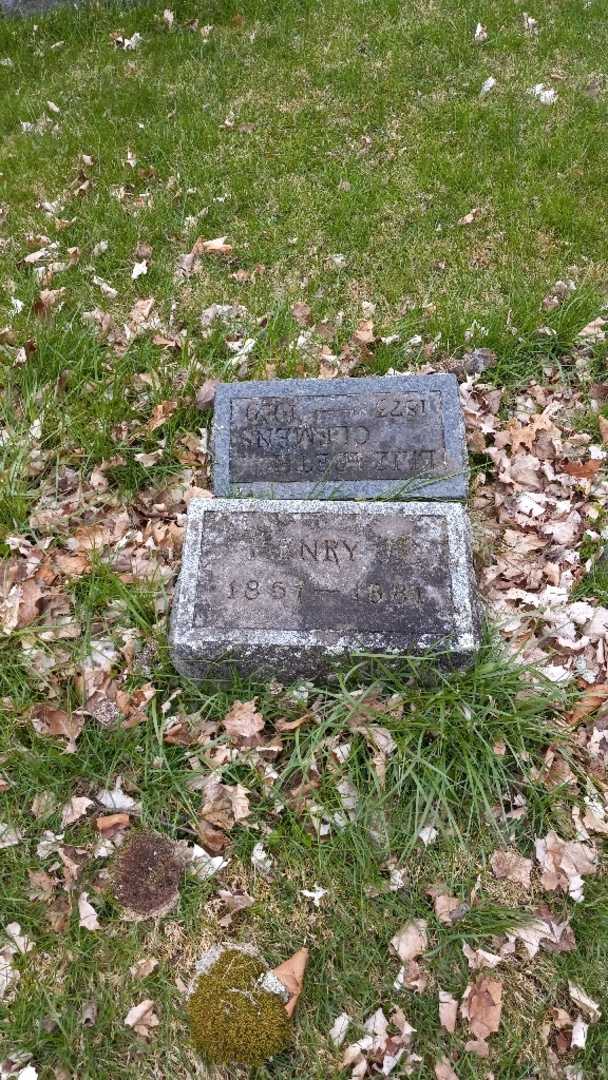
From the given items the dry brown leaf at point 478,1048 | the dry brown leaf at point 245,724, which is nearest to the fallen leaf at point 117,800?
the dry brown leaf at point 245,724

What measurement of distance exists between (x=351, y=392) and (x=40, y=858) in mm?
2676

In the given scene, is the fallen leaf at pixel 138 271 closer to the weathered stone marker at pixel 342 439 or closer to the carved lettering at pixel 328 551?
the weathered stone marker at pixel 342 439

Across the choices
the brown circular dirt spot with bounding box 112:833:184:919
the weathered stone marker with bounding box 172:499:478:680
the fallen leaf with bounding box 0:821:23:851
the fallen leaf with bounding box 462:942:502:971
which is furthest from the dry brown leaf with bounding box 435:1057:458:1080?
the fallen leaf with bounding box 0:821:23:851

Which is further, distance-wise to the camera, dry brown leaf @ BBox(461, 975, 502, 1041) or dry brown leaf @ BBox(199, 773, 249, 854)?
dry brown leaf @ BBox(199, 773, 249, 854)

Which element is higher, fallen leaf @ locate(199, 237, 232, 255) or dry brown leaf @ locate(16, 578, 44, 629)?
fallen leaf @ locate(199, 237, 232, 255)

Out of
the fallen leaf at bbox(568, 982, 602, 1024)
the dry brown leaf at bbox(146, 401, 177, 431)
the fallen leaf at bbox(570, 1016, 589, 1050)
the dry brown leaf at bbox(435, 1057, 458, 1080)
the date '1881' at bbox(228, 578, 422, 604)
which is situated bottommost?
the dry brown leaf at bbox(435, 1057, 458, 1080)

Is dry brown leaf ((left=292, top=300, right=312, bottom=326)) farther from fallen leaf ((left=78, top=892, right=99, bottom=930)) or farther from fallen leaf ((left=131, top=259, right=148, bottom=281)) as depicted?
fallen leaf ((left=78, top=892, right=99, bottom=930))

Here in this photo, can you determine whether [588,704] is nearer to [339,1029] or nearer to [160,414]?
[339,1029]

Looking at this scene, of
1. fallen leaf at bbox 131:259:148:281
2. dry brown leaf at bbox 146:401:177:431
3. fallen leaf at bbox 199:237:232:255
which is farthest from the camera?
fallen leaf at bbox 199:237:232:255

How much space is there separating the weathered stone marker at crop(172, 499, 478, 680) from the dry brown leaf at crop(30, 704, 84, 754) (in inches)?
19.5

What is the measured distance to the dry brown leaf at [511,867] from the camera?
2.90 m

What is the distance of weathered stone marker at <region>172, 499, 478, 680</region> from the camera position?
3.12m

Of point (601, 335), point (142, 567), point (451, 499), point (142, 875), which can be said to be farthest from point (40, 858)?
point (601, 335)

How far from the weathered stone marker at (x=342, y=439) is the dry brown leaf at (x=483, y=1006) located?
2.13 m
